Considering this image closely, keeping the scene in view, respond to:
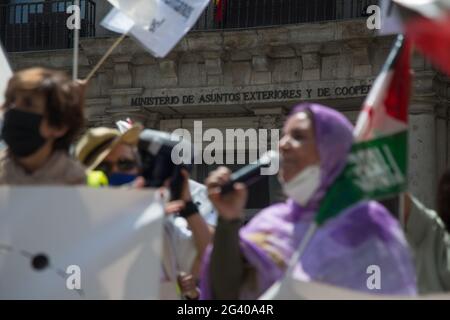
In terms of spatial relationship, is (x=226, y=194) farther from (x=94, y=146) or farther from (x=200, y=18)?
(x=200, y=18)

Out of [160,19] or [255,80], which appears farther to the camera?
[255,80]

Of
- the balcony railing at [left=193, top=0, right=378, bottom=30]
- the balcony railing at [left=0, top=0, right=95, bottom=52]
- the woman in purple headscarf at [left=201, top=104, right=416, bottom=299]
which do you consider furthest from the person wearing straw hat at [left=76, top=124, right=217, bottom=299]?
the balcony railing at [left=0, top=0, right=95, bottom=52]

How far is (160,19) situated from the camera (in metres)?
4.46

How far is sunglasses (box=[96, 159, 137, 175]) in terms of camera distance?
11.1 ft

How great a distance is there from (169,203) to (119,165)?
0.27 meters

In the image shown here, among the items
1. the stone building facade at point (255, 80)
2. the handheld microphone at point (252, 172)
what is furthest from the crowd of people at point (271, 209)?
the stone building facade at point (255, 80)

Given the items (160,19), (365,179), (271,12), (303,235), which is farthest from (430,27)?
(271,12)

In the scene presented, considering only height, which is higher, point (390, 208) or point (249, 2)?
point (249, 2)

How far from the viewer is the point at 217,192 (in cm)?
272

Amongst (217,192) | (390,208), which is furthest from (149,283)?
(390,208)

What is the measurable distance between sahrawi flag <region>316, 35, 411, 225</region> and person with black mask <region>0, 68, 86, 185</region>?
0.75 metres

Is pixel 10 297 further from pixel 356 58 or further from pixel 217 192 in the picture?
pixel 356 58

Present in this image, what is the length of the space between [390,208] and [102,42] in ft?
30.3
